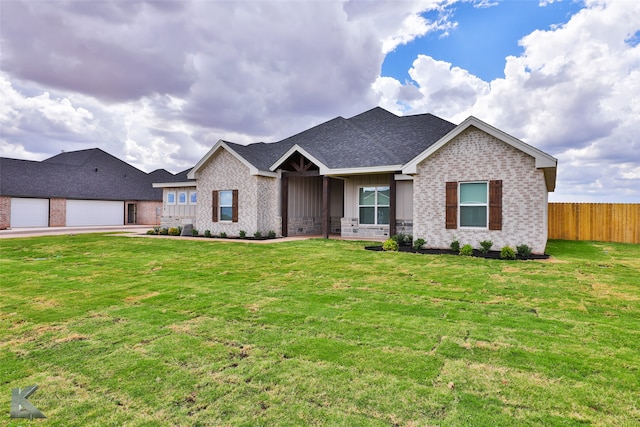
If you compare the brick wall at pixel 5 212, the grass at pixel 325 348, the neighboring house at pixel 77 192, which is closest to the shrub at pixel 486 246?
the grass at pixel 325 348

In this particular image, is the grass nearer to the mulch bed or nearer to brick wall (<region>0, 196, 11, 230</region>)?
the mulch bed

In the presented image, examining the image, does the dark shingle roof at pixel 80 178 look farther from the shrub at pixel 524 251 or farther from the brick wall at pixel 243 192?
the shrub at pixel 524 251

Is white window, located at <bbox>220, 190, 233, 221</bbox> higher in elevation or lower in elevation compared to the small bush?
higher

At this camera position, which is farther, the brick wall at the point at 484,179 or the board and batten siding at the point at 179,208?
the board and batten siding at the point at 179,208

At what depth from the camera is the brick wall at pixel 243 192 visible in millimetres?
17766

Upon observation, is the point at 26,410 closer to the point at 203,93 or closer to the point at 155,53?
the point at 155,53

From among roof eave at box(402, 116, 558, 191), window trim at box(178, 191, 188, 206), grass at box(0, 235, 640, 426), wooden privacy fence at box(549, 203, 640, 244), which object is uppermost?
roof eave at box(402, 116, 558, 191)

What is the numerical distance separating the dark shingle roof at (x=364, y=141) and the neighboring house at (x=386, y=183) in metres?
0.06

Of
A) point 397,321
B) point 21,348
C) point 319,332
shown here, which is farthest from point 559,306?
point 21,348

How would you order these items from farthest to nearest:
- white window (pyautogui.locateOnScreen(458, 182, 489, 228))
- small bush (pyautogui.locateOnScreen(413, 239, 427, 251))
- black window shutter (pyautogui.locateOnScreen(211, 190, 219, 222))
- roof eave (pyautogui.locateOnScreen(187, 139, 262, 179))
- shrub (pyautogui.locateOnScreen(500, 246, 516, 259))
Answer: black window shutter (pyautogui.locateOnScreen(211, 190, 219, 222))
roof eave (pyautogui.locateOnScreen(187, 139, 262, 179))
small bush (pyautogui.locateOnScreen(413, 239, 427, 251))
white window (pyautogui.locateOnScreen(458, 182, 489, 228))
shrub (pyautogui.locateOnScreen(500, 246, 516, 259))

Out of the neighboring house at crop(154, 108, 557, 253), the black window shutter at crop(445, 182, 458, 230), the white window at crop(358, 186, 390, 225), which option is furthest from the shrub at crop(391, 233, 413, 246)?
the white window at crop(358, 186, 390, 225)

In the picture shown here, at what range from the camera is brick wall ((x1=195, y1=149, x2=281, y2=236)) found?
17.8 m

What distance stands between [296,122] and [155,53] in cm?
1171

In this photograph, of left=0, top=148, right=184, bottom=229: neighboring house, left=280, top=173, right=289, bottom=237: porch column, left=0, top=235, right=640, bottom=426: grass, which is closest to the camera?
left=0, top=235, right=640, bottom=426: grass
